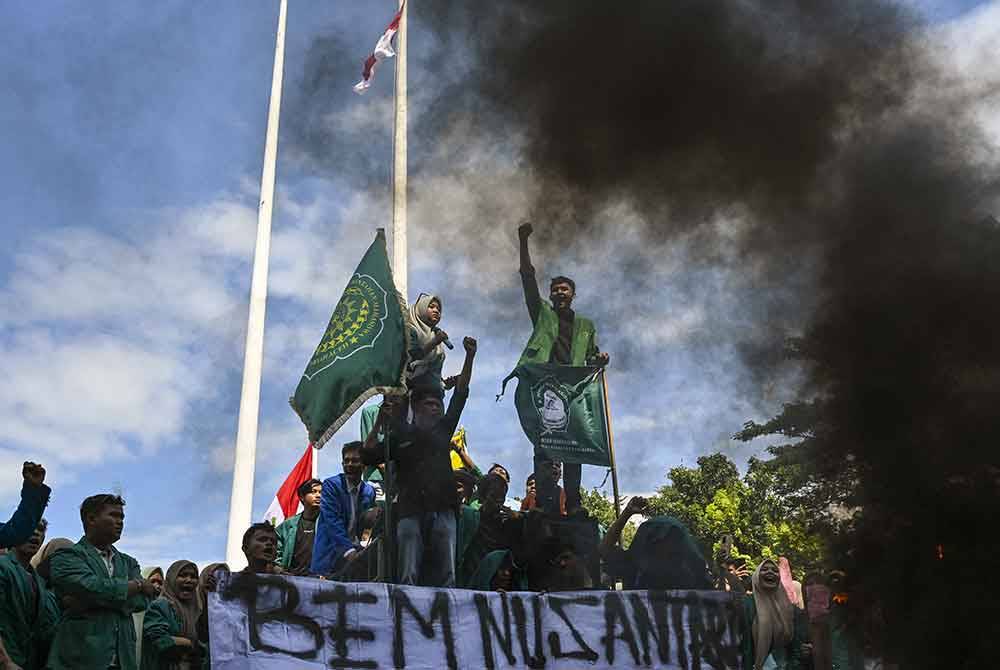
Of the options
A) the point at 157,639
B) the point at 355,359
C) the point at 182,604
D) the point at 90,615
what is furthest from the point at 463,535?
the point at 90,615

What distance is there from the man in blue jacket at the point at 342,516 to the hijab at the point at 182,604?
48.2 inches

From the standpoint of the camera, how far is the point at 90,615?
15.8 feet

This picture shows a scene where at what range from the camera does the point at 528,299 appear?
8367 millimetres

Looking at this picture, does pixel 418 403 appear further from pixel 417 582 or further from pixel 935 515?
pixel 935 515

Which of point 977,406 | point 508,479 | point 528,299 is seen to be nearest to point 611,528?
point 508,479

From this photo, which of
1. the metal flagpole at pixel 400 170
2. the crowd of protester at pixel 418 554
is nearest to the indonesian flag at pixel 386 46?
the metal flagpole at pixel 400 170

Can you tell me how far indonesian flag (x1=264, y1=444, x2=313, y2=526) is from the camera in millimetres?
11094

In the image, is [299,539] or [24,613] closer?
[24,613]

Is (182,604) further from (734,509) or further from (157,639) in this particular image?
(734,509)

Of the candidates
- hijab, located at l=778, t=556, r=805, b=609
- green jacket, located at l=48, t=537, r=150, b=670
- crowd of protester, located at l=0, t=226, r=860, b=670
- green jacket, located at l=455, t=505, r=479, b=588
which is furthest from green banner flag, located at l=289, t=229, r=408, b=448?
hijab, located at l=778, t=556, r=805, b=609

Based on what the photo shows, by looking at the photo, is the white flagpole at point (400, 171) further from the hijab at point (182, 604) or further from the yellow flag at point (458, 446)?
the hijab at point (182, 604)

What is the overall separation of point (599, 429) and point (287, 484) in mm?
4290

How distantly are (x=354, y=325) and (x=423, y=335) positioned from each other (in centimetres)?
62

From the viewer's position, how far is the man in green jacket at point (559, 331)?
8.20 meters
